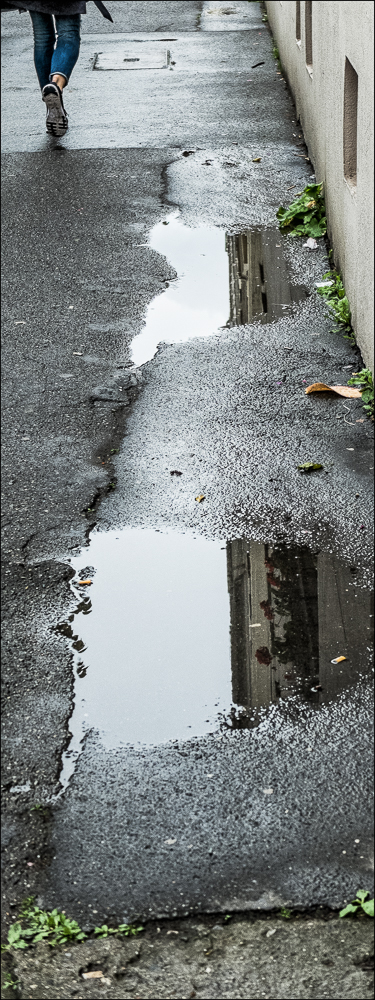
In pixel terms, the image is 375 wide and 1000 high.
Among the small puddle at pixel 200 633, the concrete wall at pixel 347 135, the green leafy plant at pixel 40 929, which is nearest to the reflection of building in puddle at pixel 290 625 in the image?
the small puddle at pixel 200 633

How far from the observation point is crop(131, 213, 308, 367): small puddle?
18.0ft

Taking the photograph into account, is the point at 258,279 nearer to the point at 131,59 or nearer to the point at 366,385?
the point at 366,385

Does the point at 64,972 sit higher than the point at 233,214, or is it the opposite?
the point at 233,214

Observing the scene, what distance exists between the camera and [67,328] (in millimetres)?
5359

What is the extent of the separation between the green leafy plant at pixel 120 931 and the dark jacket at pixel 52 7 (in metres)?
1.99

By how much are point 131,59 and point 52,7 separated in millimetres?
10312

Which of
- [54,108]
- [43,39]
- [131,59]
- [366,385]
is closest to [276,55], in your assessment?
[131,59]

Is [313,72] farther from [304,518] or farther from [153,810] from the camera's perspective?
[153,810]

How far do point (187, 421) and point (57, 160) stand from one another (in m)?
4.59

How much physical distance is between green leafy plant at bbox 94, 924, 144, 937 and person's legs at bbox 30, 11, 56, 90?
212 cm

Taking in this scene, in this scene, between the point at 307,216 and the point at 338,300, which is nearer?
the point at 338,300

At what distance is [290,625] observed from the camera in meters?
3.29

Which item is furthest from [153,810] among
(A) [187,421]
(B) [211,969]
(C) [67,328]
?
(C) [67,328]

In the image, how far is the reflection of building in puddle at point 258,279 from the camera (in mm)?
5680
